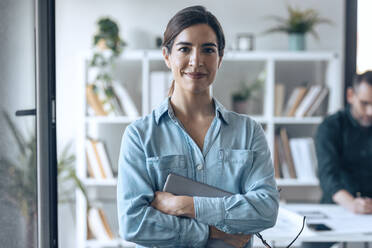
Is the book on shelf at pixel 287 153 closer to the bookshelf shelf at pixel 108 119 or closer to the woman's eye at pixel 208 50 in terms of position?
the bookshelf shelf at pixel 108 119

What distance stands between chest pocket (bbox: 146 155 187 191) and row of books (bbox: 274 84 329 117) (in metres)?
2.04

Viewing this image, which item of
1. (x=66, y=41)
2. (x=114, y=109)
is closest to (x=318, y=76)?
(x=114, y=109)

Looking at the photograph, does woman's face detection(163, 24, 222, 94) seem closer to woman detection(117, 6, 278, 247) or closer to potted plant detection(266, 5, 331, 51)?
woman detection(117, 6, 278, 247)

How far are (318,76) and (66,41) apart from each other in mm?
1921

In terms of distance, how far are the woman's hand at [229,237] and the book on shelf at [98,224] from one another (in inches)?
76.2

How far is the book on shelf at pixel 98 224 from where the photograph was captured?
2975mm

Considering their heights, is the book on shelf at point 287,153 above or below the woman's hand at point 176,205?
below

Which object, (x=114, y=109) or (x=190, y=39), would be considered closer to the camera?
(x=190, y=39)

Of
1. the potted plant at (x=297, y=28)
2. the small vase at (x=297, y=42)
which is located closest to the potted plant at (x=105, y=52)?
the potted plant at (x=297, y=28)

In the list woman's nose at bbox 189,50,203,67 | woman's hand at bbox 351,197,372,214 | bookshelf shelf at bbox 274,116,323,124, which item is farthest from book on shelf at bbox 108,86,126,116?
woman's nose at bbox 189,50,203,67

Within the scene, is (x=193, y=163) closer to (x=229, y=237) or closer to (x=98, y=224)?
(x=229, y=237)

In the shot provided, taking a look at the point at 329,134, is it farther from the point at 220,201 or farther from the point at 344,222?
the point at 220,201

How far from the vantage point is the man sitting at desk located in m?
2.35

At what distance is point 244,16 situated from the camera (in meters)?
3.29
